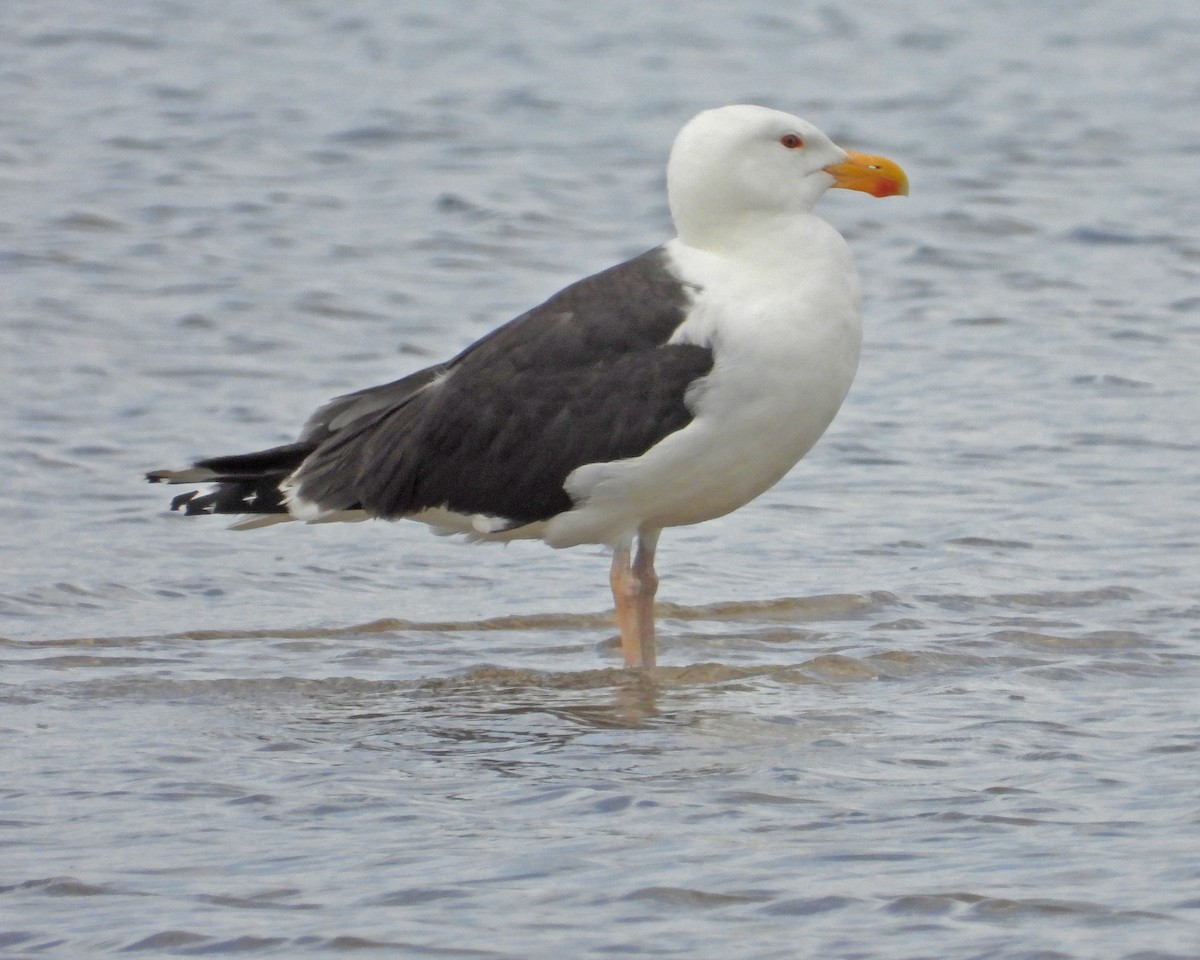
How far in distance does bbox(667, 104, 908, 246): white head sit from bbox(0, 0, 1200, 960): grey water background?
1433 millimetres

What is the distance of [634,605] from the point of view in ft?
23.2

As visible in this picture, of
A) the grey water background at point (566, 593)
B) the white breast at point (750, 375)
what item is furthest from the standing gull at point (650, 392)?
the grey water background at point (566, 593)

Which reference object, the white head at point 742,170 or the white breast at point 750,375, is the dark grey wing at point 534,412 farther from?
the white head at point 742,170

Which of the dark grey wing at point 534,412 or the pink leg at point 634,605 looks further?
the pink leg at point 634,605

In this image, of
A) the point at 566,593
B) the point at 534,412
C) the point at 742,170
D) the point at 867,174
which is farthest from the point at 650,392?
the point at 566,593

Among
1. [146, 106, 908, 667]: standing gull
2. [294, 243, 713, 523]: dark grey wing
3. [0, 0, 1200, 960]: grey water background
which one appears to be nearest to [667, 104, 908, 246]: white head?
[146, 106, 908, 667]: standing gull

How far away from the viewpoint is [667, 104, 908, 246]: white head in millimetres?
6750

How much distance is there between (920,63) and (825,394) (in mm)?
14744

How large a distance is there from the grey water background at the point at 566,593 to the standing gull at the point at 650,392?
1.75 ft

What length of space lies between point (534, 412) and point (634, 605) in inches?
29.0

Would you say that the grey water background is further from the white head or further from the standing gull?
the white head

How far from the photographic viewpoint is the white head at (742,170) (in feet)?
22.1

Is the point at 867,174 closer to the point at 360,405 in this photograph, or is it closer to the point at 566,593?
the point at 360,405

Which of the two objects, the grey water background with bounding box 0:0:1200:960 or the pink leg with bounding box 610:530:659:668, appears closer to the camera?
the grey water background with bounding box 0:0:1200:960
